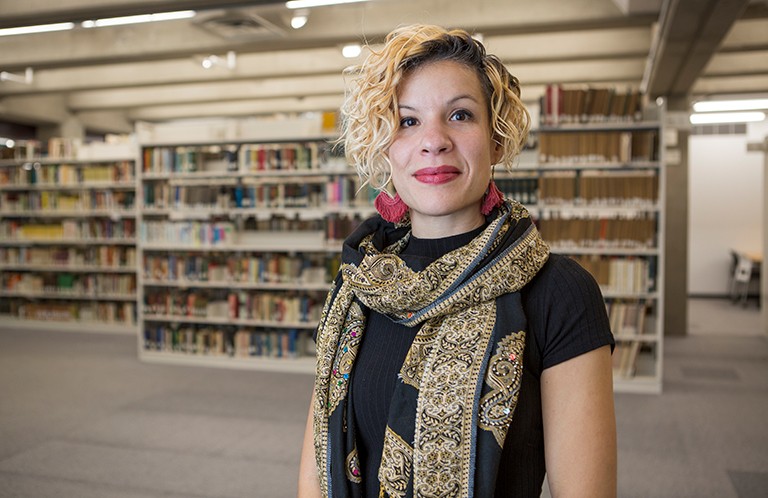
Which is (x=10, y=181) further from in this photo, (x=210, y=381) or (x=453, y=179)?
(x=453, y=179)

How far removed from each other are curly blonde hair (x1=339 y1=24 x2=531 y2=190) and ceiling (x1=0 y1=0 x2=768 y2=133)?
246 cm

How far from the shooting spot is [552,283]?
113 centimetres

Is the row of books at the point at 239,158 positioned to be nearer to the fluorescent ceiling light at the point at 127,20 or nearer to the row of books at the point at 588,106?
the fluorescent ceiling light at the point at 127,20

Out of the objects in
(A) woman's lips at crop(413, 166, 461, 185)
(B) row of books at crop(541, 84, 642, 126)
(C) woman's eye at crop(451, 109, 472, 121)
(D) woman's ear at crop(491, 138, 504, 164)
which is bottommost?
(A) woman's lips at crop(413, 166, 461, 185)

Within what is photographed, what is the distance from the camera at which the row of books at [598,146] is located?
5.65 m

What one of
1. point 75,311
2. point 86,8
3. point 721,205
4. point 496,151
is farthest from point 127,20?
point 721,205

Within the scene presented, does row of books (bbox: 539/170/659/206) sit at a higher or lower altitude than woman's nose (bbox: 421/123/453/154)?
higher

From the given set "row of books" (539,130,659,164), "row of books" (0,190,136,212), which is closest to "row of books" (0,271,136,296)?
"row of books" (0,190,136,212)

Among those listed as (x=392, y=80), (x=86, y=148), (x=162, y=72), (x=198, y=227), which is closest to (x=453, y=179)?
(x=392, y=80)

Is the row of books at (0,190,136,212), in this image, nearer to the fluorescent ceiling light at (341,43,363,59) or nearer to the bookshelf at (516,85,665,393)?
the fluorescent ceiling light at (341,43,363,59)

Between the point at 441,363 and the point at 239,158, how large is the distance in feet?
19.4

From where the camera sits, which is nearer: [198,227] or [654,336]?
[654,336]

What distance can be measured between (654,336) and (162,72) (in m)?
7.95

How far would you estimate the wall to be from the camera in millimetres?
Answer: 12742
